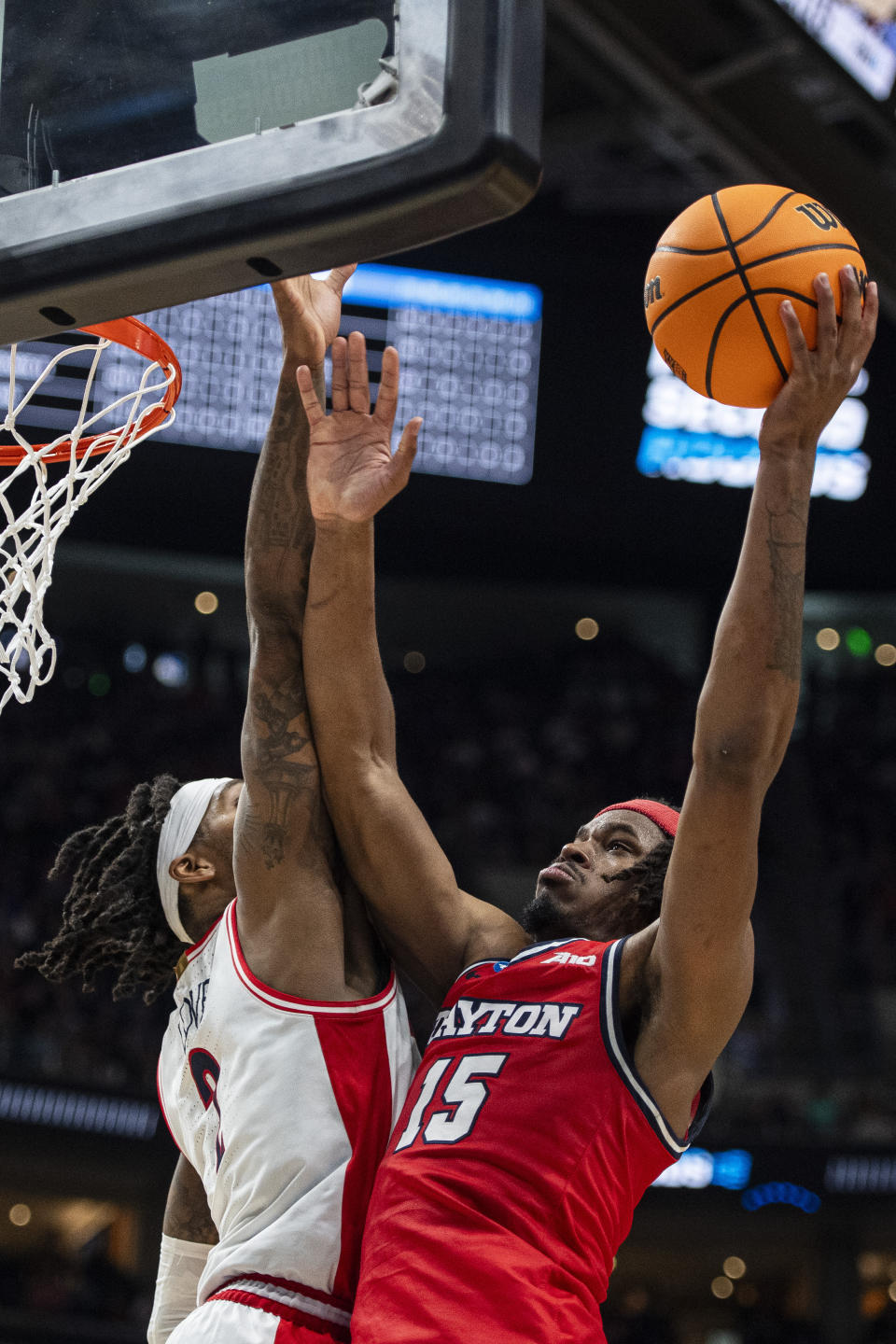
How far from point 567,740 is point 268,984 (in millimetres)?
12252

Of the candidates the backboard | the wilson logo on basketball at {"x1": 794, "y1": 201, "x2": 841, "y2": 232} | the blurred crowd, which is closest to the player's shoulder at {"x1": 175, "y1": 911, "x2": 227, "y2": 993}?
the backboard

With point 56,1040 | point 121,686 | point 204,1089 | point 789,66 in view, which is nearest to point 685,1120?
point 204,1089

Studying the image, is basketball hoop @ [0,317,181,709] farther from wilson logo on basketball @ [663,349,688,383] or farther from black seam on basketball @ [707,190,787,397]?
black seam on basketball @ [707,190,787,397]

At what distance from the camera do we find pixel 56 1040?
10523 mm

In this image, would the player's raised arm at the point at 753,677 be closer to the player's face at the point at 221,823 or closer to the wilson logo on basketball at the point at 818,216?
the wilson logo on basketball at the point at 818,216

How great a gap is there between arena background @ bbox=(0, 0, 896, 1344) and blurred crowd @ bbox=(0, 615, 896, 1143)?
0.03 meters

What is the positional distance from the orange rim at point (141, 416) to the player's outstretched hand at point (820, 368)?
1238 mm

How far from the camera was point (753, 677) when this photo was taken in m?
2.27

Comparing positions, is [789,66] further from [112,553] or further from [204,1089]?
[112,553]

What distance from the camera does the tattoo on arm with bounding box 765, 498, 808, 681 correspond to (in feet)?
7.46

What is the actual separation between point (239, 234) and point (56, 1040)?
31.7ft

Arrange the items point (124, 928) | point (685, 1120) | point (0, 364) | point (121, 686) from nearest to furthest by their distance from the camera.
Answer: point (685, 1120) < point (124, 928) < point (0, 364) < point (121, 686)

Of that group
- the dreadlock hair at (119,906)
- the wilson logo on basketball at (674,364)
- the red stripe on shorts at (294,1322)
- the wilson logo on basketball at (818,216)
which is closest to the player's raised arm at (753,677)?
the wilson logo on basketball at (818,216)

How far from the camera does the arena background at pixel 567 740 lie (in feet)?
34.9
